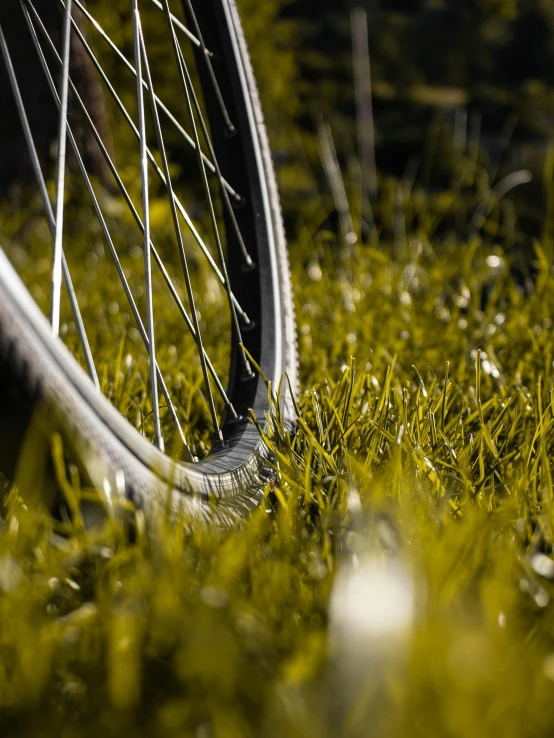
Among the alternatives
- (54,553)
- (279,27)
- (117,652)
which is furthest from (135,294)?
(279,27)

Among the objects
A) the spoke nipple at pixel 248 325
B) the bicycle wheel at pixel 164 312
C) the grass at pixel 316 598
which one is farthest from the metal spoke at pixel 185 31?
the grass at pixel 316 598

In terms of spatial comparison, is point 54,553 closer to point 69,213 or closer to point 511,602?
point 511,602

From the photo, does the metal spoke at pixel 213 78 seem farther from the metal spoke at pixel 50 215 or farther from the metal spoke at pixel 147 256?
the metal spoke at pixel 50 215

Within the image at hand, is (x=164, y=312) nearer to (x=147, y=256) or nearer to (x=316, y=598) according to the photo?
(x=147, y=256)

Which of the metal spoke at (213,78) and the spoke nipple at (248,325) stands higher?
the metal spoke at (213,78)

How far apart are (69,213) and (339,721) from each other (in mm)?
3076

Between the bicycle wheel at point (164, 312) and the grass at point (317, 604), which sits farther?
the bicycle wheel at point (164, 312)

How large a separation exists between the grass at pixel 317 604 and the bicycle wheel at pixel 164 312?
0.18 ft

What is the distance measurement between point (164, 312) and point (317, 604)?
145 centimetres

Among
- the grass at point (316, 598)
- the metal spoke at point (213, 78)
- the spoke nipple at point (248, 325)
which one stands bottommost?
the spoke nipple at point (248, 325)

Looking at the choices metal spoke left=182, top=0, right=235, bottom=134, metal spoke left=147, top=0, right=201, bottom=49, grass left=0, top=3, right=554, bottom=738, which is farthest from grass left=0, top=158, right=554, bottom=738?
metal spoke left=147, top=0, right=201, bottom=49

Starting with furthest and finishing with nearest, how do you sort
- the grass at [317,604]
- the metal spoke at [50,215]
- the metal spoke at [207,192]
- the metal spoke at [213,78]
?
the metal spoke at [213,78]
the metal spoke at [207,192]
the metal spoke at [50,215]
the grass at [317,604]

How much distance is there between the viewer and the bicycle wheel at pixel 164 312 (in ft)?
2.15

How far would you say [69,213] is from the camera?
3.27 meters
